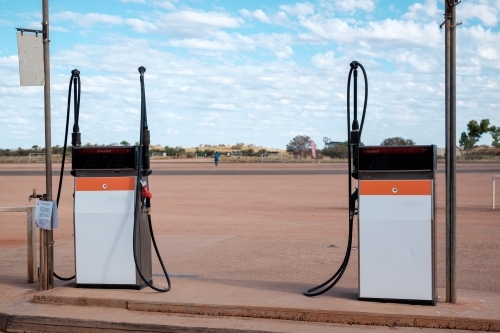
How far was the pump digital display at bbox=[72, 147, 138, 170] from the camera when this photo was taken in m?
8.20

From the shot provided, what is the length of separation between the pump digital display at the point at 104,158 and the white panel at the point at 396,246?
2710mm

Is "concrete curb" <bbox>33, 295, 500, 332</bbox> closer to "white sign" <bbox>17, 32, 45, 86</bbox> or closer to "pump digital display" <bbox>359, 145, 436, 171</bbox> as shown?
"pump digital display" <bbox>359, 145, 436, 171</bbox>

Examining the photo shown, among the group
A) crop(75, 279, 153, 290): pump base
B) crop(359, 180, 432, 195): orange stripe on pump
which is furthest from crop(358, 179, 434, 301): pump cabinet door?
crop(75, 279, 153, 290): pump base

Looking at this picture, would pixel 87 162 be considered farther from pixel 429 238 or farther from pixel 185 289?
pixel 429 238

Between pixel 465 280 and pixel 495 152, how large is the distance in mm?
98492

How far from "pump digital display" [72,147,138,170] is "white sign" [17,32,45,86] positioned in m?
1.00

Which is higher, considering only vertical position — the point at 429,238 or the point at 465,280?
the point at 429,238

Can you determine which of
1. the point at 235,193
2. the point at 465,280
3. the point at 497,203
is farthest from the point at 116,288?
Result: the point at 235,193

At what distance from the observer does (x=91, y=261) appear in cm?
835

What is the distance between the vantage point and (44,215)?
28.3 feet

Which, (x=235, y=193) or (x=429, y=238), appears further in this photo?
(x=235, y=193)

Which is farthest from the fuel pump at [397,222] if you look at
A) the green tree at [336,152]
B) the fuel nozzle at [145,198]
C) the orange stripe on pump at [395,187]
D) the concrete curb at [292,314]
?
the green tree at [336,152]

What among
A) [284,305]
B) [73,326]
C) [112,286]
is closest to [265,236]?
[112,286]

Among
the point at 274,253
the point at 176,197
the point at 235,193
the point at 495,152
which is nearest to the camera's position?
the point at 274,253
